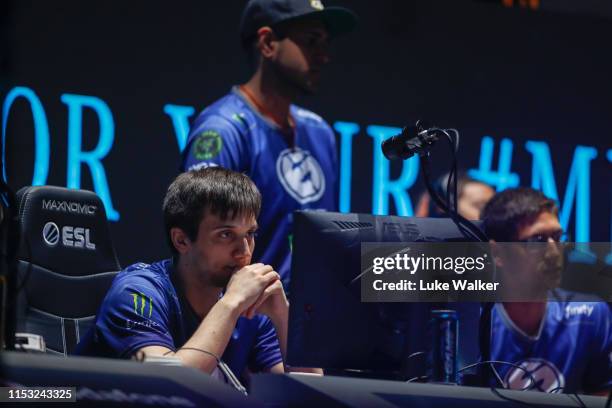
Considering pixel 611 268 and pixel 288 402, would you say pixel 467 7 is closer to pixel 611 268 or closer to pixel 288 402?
pixel 611 268

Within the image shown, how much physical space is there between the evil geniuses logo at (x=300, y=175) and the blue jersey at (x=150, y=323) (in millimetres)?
871

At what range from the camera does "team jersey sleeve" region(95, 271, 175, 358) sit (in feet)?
7.95

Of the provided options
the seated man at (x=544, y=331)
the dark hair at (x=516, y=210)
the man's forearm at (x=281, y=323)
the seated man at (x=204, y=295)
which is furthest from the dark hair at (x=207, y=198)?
the dark hair at (x=516, y=210)

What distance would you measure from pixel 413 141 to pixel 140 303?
30.4 inches

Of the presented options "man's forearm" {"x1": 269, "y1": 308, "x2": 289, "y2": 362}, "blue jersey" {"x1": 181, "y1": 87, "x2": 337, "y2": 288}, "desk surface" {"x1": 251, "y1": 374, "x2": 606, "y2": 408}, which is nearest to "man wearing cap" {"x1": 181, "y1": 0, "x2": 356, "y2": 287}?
"blue jersey" {"x1": 181, "y1": 87, "x2": 337, "y2": 288}

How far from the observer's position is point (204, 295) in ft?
8.73

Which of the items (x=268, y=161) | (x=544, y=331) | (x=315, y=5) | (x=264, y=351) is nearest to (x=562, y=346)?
(x=544, y=331)

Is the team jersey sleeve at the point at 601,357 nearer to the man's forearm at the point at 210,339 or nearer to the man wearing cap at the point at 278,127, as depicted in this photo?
the man wearing cap at the point at 278,127

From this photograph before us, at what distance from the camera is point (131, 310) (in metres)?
2.47

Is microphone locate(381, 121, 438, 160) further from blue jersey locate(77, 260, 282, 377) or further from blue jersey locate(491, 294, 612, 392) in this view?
blue jersey locate(491, 294, 612, 392)

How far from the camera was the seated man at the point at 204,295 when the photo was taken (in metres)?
2.41

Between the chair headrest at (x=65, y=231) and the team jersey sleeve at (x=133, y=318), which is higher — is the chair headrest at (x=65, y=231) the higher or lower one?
the higher one

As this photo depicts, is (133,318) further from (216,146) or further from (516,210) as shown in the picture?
(516,210)

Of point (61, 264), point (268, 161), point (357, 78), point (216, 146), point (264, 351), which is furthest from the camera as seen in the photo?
point (357, 78)
